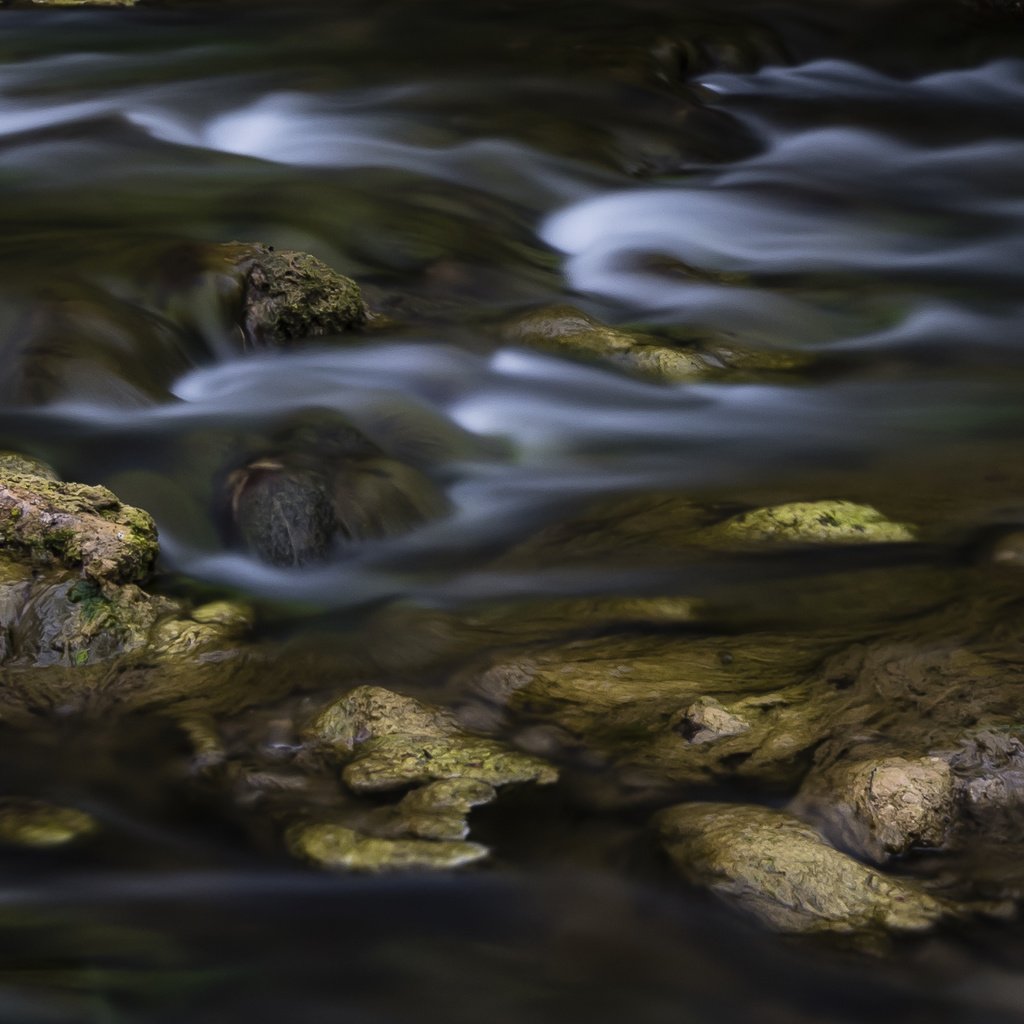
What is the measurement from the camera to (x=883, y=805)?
2742mm

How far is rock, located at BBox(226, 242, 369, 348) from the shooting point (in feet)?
19.0

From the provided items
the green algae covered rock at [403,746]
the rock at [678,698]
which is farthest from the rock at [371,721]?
the rock at [678,698]

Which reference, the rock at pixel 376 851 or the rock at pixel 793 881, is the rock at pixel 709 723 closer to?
the rock at pixel 793 881

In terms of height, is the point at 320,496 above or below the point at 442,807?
above

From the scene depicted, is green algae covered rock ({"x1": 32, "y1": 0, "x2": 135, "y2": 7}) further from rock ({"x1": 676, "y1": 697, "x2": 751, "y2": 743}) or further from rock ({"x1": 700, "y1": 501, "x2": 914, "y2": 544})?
rock ({"x1": 676, "y1": 697, "x2": 751, "y2": 743})

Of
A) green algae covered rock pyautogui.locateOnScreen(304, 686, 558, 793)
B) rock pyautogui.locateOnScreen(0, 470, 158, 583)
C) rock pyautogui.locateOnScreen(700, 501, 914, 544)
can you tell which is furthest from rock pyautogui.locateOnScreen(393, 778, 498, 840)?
rock pyautogui.locateOnScreen(700, 501, 914, 544)

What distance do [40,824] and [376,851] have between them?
2.27 ft

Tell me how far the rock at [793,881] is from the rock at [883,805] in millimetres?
83

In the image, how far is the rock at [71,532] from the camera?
3.64 m

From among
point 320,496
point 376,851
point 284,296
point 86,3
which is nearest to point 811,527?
point 320,496

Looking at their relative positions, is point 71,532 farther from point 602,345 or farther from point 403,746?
point 602,345

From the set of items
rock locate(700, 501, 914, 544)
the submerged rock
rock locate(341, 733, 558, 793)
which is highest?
the submerged rock

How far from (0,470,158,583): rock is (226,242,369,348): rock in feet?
6.69

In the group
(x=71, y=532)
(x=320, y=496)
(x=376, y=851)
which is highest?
(x=71, y=532)
